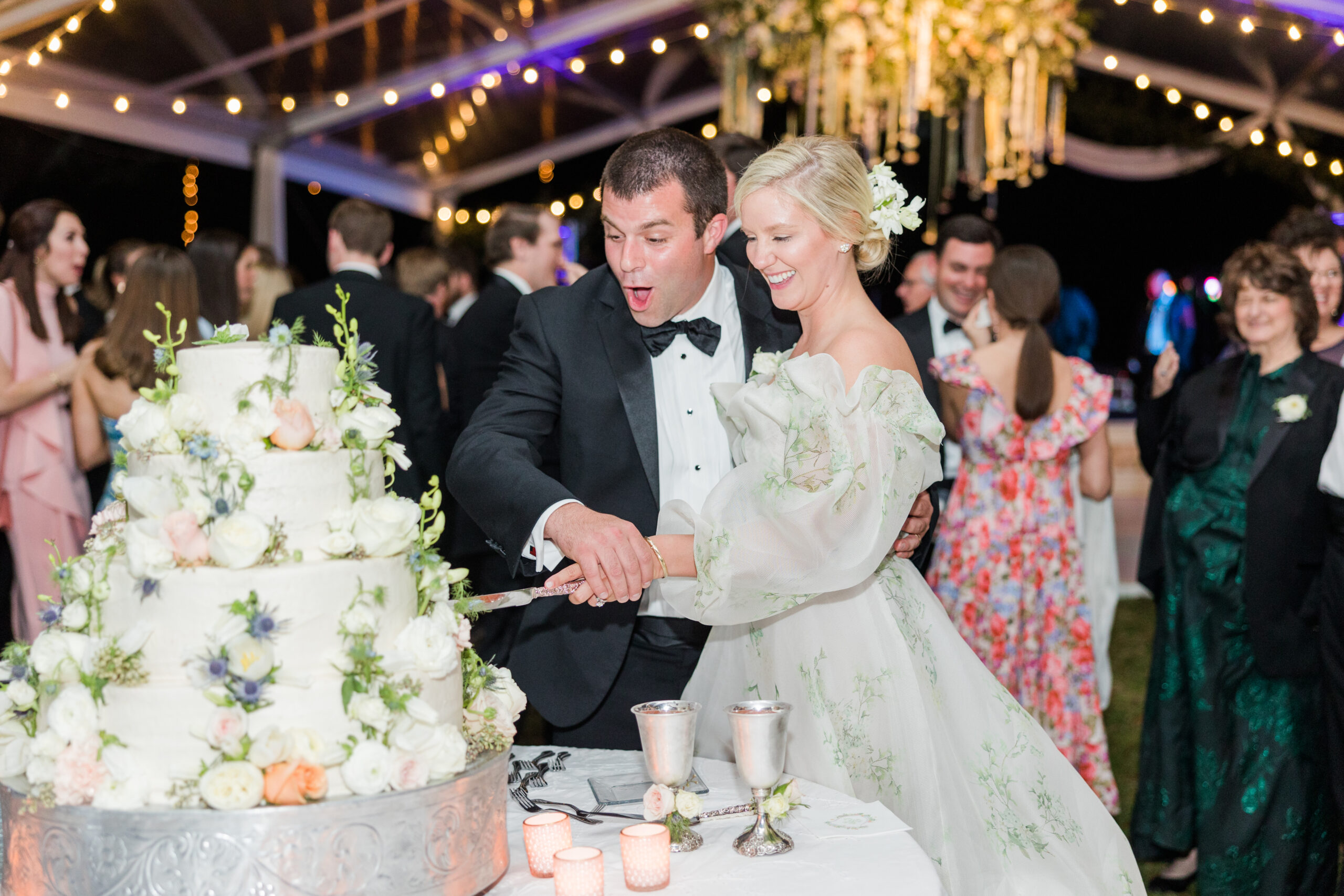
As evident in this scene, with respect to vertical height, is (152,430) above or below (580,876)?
above

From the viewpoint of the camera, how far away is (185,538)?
142 cm

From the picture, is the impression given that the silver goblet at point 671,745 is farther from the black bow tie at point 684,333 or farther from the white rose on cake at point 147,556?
the black bow tie at point 684,333

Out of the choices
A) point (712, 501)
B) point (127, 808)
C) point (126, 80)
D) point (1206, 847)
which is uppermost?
point (126, 80)

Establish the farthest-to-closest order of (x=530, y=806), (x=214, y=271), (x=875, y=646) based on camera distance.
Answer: (x=214, y=271), (x=875, y=646), (x=530, y=806)

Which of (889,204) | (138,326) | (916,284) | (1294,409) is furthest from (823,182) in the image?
(916,284)

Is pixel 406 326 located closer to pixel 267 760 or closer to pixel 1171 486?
pixel 1171 486

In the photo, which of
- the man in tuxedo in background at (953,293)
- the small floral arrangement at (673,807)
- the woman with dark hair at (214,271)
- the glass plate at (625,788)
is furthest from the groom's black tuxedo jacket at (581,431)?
the woman with dark hair at (214,271)

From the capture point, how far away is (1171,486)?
3.90 metres

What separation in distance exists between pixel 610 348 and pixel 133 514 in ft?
3.85

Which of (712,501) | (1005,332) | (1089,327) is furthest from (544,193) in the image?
(712,501)

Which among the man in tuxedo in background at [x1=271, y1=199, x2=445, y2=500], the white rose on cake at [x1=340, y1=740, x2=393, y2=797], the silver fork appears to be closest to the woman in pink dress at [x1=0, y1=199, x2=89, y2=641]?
the man in tuxedo in background at [x1=271, y1=199, x2=445, y2=500]

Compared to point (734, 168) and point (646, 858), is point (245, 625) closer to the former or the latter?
point (646, 858)

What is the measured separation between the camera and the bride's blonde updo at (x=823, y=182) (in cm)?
219

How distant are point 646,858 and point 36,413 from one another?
4075mm
